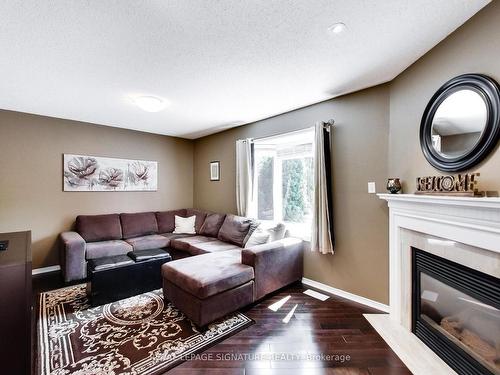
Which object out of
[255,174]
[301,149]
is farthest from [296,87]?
[255,174]

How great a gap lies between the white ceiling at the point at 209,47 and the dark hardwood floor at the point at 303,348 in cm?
238

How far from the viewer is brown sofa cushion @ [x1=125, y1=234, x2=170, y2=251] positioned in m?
3.55

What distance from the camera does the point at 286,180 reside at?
3.62 meters

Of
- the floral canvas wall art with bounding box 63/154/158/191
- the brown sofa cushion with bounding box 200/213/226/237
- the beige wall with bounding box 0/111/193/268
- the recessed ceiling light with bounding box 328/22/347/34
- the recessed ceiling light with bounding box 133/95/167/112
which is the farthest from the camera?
the brown sofa cushion with bounding box 200/213/226/237

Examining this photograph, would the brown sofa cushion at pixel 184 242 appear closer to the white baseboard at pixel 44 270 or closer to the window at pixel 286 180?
the window at pixel 286 180

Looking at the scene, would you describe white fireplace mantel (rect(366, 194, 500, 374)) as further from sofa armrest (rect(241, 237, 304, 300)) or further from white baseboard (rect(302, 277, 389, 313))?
sofa armrest (rect(241, 237, 304, 300))

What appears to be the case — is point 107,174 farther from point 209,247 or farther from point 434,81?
point 434,81

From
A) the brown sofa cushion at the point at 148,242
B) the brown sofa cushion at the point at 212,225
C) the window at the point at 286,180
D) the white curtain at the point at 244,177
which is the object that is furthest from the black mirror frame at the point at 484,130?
the brown sofa cushion at the point at 148,242

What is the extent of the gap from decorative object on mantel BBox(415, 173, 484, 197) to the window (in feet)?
4.53

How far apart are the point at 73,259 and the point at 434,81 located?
4.33m

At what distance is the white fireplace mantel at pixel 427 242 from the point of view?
4.51ft

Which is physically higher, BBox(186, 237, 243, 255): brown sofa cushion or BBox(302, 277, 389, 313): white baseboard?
BBox(186, 237, 243, 255): brown sofa cushion

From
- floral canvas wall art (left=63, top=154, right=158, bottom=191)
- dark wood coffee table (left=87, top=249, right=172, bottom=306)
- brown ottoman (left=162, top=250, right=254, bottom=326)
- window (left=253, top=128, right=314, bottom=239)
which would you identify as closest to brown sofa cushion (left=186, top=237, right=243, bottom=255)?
dark wood coffee table (left=87, top=249, right=172, bottom=306)

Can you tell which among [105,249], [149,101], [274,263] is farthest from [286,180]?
[105,249]
